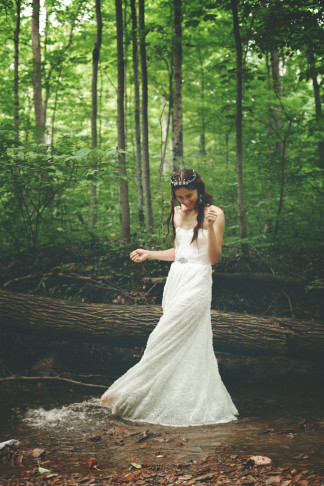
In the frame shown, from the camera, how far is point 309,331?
5047 millimetres

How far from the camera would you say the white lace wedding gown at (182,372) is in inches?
149

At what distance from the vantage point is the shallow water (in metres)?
2.88

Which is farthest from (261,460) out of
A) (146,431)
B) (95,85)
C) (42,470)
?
(95,85)

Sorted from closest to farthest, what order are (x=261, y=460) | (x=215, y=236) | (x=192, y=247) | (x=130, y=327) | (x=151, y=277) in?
(x=261, y=460), (x=215, y=236), (x=192, y=247), (x=130, y=327), (x=151, y=277)

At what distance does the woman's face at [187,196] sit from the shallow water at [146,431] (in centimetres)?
235

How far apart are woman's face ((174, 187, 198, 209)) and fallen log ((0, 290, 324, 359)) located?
194 centimetres

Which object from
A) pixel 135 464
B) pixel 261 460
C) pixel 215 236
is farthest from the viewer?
pixel 215 236

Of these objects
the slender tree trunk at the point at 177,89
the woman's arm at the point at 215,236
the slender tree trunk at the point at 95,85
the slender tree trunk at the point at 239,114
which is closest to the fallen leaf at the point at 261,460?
the woman's arm at the point at 215,236

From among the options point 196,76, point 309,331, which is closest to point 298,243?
point 309,331

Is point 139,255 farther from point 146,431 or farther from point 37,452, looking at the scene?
point 37,452

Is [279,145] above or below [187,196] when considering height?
above

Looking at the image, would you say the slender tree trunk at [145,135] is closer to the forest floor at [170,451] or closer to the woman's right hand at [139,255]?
the woman's right hand at [139,255]

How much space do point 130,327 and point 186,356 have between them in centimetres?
146

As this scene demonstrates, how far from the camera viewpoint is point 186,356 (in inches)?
154
